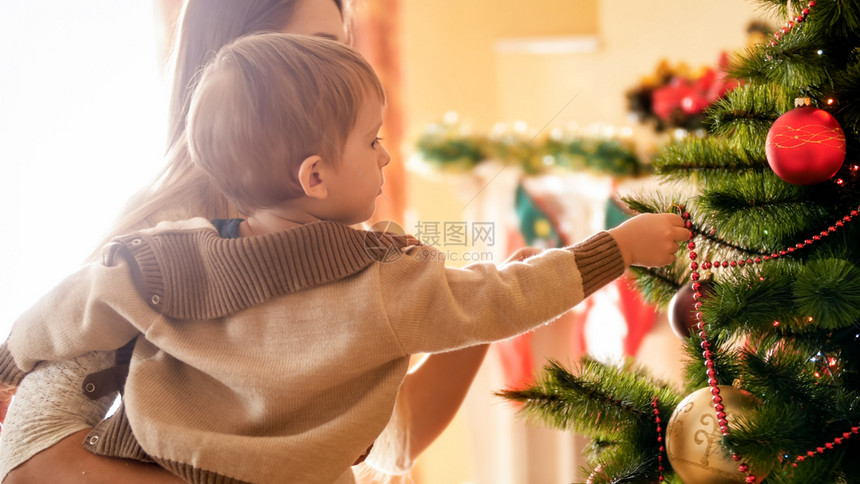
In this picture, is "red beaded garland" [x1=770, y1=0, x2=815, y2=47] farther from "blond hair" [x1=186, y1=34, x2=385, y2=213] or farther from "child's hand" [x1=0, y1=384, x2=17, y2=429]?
"child's hand" [x1=0, y1=384, x2=17, y2=429]

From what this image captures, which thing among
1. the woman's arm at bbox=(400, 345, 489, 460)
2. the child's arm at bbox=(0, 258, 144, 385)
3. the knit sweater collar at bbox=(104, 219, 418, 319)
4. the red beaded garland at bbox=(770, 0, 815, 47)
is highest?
the red beaded garland at bbox=(770, 0, 815, 47)

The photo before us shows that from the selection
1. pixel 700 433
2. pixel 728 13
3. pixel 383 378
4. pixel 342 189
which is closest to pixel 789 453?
pixel 700 433

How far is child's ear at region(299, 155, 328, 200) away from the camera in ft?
2.13

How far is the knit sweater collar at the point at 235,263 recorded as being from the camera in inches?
25.0

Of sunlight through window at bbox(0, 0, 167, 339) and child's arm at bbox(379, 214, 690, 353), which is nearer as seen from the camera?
child's arm at bbox(379, 214, 690, 353)

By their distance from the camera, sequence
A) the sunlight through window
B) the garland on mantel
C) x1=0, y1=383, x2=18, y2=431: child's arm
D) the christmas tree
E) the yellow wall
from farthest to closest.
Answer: the yellow wall
the garland on mantel
the sunlight through window
x1=0, y1=383, x2=18, y2=431: child's arm
the christmas tree

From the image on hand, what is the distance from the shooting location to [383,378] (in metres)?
0.65

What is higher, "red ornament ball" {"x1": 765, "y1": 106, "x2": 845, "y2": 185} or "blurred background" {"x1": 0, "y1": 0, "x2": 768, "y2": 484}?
"red ornament ball" {"x1": 765, "y1": 106, "x2": 845, "y2": 185}

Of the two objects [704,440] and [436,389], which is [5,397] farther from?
[704,440]

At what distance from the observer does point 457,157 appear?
176 cm

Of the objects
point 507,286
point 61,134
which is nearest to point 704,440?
point 507,286

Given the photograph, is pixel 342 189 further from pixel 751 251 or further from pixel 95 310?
pixel 751 251

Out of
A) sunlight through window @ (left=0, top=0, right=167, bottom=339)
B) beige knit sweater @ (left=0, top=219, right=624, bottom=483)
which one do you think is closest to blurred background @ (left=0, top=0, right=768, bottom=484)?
sunlight through window @ (left=0, top=0, right=167, bottom=339)

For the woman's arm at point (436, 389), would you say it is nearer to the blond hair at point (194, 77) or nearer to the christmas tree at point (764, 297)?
the christmas tree at point (764, 297)
